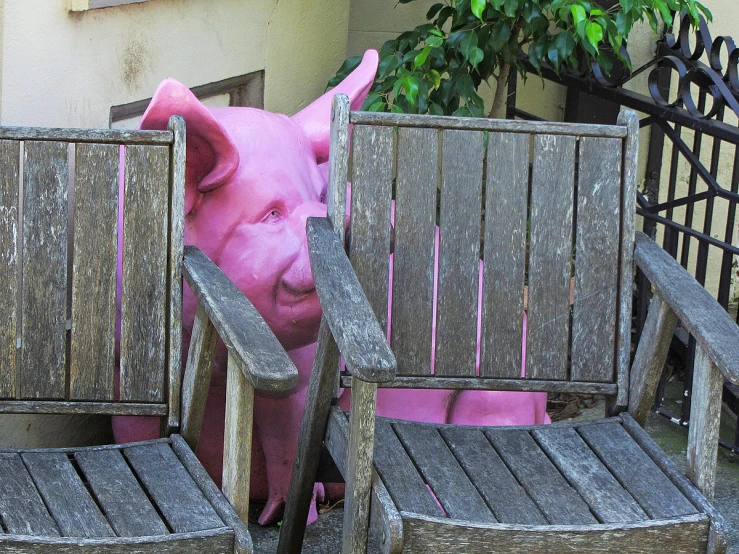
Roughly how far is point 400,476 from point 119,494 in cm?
54

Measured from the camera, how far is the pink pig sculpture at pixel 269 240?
2668mm

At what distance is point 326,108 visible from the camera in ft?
9.94

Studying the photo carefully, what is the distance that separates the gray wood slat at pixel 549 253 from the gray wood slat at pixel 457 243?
0.14 m

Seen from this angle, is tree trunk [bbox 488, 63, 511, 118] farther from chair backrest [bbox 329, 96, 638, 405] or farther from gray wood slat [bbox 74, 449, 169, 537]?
gray wood slat [bbox 74, 449, 169, 537]

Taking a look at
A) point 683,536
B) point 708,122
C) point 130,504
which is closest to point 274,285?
point 130,504

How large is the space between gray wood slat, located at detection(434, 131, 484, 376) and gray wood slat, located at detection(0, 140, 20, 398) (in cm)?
95

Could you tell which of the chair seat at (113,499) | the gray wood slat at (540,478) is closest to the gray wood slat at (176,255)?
the chair seat at (113,499)

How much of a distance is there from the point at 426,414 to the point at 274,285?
0.57 metres

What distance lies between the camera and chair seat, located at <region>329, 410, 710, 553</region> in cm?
212

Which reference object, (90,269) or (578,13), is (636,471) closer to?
(90,269)

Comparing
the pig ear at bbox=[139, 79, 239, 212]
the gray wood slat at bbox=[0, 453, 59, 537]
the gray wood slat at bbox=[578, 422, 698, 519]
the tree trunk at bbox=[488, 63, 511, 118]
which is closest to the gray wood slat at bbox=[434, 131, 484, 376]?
the gray wood slat at bbox=[578, 422, 698, 519]

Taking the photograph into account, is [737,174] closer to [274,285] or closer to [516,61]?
[516,61]

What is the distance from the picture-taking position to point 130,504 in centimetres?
213

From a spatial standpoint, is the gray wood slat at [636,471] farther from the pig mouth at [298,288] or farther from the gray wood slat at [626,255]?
the pig mouth at [298,288]
